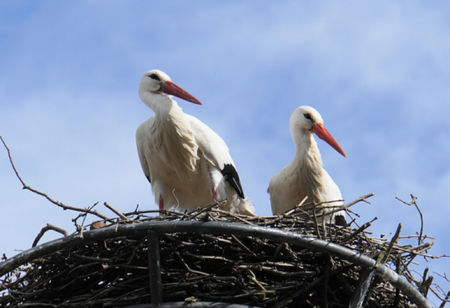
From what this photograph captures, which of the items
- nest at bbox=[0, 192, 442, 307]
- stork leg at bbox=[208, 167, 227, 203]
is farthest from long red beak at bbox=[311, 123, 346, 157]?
nest at bbox=[0, 192, 442, 307]

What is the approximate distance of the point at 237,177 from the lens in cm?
641

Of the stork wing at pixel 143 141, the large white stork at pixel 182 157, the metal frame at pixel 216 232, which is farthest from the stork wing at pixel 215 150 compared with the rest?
the metal frame at pixel 216 232

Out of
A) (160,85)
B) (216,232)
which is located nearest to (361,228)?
(216,232)

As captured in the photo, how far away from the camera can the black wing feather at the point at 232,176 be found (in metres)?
6.29

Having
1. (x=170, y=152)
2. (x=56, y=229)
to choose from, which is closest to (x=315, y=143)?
(x=170, y=152)

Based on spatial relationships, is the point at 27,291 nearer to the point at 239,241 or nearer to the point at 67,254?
the point at 67,254

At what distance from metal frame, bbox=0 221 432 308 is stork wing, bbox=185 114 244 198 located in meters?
2.26

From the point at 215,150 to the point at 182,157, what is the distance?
0.77ft

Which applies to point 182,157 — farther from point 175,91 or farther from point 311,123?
point 311,123

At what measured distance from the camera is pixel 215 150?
20.4ft

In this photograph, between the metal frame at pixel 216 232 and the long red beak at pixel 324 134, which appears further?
the long red beak at pixel 324 134

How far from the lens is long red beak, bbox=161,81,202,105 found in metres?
6.38

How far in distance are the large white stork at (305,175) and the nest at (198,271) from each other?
1970mm

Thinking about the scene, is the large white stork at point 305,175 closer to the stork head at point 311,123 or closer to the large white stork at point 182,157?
the stork head at point 311,123
